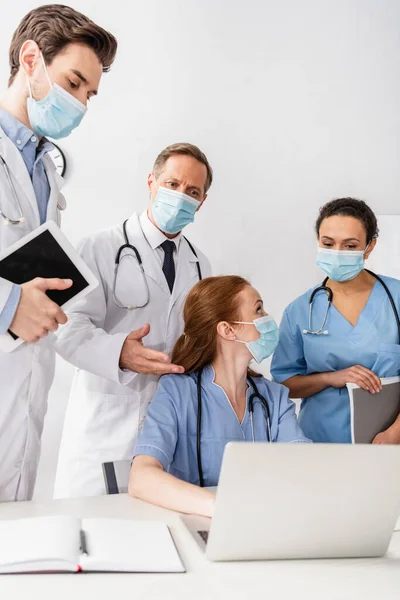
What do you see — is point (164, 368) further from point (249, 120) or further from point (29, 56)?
point (249, 120)

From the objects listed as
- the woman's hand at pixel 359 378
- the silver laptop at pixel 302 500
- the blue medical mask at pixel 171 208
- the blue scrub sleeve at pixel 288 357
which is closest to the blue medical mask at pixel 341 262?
the blue scrub sleeve at pixel 288 357

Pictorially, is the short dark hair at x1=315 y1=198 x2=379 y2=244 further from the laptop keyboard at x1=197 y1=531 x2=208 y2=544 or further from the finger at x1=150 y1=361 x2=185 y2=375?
the laptop keyboard at x1=197 y1=531 x2=208 y2=544

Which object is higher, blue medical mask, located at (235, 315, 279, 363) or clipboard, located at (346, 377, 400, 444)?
blue medical mask, located at (235, 315, 279, 363)

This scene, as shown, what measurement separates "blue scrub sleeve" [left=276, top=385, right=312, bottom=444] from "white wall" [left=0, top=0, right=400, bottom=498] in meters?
1.09

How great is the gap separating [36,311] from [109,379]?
0.54 meters

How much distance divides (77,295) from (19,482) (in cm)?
44

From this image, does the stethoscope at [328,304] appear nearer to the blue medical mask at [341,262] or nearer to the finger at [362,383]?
the blue medical mask at [341,262]

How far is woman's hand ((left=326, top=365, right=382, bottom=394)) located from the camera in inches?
75.2

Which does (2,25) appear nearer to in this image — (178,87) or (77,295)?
(178,87)

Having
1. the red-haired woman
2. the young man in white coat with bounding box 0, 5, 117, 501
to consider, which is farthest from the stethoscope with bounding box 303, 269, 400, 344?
the young man in white coat with bounding box 0, 5, 117, 501

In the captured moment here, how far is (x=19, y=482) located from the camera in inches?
56.6

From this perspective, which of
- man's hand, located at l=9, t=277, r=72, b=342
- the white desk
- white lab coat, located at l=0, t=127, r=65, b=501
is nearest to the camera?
the white desk

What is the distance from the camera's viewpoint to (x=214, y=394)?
Result: 1.74 m

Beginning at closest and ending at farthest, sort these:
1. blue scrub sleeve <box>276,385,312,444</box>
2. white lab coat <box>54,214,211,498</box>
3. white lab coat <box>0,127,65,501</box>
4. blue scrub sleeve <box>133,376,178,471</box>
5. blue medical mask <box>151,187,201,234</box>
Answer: white lab coat <box>0,127,65,501</box>, blue scrub sleeve <box>133,376,178,471</box>, blue scrub sleeve <box>276,385,312,444</box>, white lab coat <box>54,214,211,498</box>, blue medical mask <box>151,187,201,234</box>
